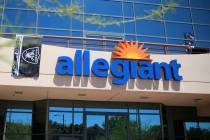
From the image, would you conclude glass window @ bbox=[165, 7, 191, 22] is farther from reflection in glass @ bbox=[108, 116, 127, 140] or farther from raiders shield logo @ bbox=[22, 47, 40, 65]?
raiders shield logo @ bbox=[22, 47, 40, 65]

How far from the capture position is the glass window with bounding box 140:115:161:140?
57.8 feet

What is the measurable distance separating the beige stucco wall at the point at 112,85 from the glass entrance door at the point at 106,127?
41.3 inches

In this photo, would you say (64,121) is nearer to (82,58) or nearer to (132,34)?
(82,58)

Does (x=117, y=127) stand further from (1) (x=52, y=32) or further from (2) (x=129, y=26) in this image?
(2) (x=129, y=26)

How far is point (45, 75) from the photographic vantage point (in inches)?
558

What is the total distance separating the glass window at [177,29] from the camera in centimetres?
2448

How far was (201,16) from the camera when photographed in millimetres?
26281

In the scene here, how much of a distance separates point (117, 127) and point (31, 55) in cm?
582

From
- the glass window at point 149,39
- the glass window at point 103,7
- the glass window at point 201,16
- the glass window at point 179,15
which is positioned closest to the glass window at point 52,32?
the glass window at point 103,7

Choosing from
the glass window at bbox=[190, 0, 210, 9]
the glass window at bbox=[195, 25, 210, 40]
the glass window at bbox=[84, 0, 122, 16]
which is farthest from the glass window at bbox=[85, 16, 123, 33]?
the glass window at bbox=[190, 0, 210, 9]

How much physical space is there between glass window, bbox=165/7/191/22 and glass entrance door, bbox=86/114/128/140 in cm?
1048

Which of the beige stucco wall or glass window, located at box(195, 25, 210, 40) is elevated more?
glass window, located at box(195, 25, 210, 40)

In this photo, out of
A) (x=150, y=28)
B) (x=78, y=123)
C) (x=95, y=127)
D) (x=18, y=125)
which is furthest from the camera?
(x=150, y=28)

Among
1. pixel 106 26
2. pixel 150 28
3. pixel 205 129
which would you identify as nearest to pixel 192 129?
pixel 205 129
